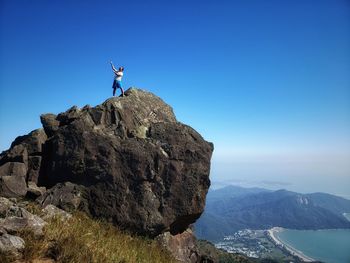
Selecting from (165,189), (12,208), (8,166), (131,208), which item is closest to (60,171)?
(8,166)

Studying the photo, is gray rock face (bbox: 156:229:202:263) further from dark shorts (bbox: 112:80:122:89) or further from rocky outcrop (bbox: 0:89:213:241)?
dark shorts (bbox: 112:80:122:89)

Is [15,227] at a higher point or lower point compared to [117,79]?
lower

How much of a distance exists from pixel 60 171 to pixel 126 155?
12.4ft

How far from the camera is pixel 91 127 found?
Answer: 19547 mm

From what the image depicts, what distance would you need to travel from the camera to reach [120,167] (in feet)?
60.9

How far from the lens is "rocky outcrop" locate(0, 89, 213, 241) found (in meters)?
17.7

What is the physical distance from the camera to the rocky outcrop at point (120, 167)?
17.7 m

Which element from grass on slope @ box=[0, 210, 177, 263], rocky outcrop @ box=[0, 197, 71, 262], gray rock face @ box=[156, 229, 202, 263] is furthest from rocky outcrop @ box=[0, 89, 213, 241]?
grass on slope @ box=[0, 210, 177, 263]

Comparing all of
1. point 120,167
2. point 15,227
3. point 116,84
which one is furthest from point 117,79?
point 15,227

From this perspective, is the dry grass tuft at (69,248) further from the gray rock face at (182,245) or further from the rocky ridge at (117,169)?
the gray rock face at (182,245)

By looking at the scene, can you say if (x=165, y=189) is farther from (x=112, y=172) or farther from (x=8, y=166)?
(x=8, y=166)

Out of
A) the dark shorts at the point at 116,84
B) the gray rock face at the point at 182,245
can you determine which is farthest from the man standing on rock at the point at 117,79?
the gray rock face at the point at 182,245

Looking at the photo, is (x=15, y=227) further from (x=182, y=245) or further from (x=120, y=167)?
(x=182, y=245)

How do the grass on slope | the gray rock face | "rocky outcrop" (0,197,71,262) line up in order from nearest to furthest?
"rocky outcrop" (0,197,71,262) < the grass on slope < the gray rock face
